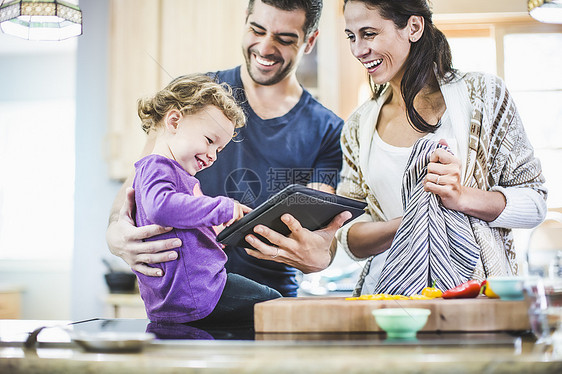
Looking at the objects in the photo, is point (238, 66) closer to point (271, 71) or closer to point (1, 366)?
point (271, 71)

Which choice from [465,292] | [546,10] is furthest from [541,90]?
[465,292]

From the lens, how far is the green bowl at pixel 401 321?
50 centimetres

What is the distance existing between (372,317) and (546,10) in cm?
77

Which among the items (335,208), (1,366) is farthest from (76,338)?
(335,208)

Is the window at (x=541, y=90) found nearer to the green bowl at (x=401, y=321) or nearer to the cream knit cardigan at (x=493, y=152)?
the cream knit cardigan at (x=493, y=152)

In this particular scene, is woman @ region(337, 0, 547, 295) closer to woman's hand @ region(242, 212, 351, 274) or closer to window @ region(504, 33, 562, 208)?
woman's hand @ region(242, 212, 351, 274)

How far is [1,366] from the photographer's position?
0.46 meters

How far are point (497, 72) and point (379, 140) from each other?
33 centimetres

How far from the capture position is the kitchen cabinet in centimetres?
109

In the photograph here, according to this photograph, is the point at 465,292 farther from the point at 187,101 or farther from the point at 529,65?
the point at 529,65

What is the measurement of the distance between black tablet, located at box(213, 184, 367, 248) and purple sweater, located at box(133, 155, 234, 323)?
0.03 m

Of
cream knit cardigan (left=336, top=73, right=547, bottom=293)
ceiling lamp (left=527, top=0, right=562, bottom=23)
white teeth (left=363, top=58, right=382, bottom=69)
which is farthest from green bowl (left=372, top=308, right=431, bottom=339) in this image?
ceiling lamp (left=527, top=0, right=562, bottom=23)

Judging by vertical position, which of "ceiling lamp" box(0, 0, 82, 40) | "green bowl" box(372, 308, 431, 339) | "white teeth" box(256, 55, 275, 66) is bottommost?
"green bowl" box(372, 308, 431, 339)

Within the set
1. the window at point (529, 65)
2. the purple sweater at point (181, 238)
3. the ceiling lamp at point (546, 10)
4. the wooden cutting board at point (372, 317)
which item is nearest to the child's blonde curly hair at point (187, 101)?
the purple sweater at point (181, 238)
